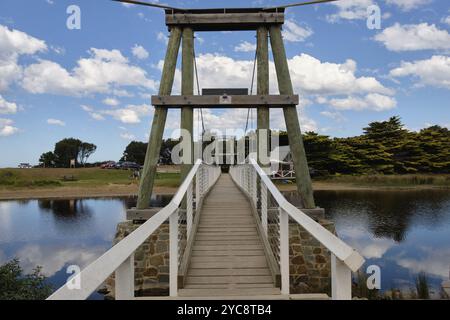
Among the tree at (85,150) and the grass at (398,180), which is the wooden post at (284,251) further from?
the tree at (85,150)

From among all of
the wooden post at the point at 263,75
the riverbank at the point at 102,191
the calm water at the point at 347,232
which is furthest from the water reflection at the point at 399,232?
the riverbank at the point at 102,191

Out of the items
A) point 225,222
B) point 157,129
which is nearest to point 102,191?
point 157,129

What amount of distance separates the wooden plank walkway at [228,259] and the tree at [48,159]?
62000 millimetres

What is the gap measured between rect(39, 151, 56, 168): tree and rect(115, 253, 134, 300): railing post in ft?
216

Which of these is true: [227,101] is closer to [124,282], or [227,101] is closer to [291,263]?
[291,263]

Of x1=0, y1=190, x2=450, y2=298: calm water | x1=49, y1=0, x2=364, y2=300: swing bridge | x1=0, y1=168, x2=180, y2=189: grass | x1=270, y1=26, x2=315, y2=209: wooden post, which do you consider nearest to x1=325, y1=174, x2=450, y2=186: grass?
x1=0, y1=190, x2=450, y2=298: calm water

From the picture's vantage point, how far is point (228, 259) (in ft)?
14.4

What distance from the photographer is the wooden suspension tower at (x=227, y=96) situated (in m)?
6.57

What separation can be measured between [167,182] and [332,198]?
14.2 m

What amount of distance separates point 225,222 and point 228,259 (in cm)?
134
